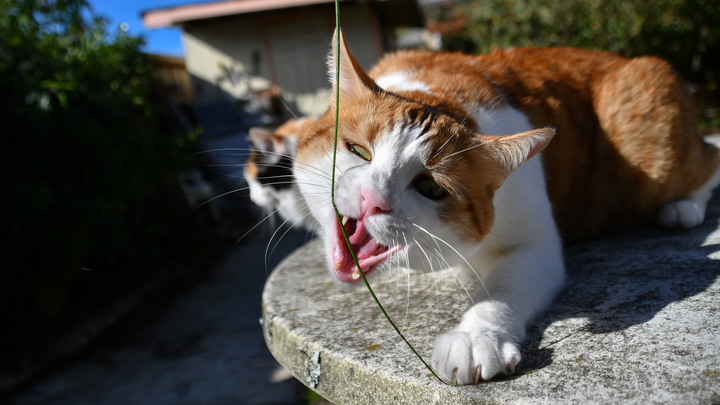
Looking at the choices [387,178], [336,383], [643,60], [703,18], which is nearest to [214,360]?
[336,383]

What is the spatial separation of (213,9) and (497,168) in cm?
702

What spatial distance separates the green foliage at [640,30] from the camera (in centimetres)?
620

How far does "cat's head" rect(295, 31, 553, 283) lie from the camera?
1.18 metres

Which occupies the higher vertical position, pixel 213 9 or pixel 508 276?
pixel 213 9

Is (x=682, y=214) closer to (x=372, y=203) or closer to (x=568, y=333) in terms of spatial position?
(x=568, y=333)

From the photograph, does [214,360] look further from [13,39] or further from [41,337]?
[13,39]

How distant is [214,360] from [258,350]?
283 millimetres

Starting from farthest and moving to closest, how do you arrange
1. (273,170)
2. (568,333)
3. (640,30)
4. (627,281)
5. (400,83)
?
(640,30) → (273,170) → (400,83) → (627,281) → (568,333)

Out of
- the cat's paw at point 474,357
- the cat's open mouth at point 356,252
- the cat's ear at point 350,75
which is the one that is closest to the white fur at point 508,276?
the cat's paw at point 474,357

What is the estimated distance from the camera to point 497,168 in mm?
1282

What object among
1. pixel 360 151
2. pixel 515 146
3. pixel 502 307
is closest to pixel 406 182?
pixel 360 151

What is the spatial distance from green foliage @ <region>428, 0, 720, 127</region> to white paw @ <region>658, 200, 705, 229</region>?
4.57m

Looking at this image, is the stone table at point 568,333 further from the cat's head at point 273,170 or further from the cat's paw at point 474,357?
the cat's head at point 273,170

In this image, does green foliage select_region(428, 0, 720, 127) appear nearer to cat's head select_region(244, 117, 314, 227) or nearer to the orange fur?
cat's head select_region(244, 117, 314, 227)
